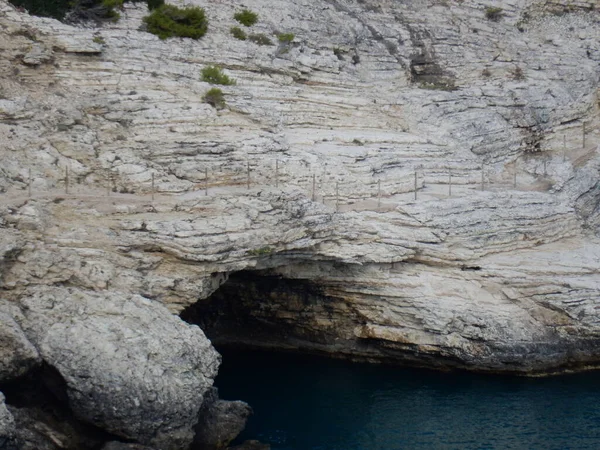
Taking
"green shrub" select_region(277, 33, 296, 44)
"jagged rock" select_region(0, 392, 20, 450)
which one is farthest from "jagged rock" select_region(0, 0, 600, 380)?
"jagged rock" select_region(0, 392, 20, 450)

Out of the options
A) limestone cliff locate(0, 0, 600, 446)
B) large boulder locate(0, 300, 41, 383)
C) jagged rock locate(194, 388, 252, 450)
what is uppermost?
limestone cliff locate(0, 0, 600, 446)

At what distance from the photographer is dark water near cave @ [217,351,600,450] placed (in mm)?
28266

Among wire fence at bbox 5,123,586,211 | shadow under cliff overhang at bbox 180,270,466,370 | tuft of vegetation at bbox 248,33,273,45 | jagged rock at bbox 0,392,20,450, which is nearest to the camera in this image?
jagged rock at bbox 0,392,20,450

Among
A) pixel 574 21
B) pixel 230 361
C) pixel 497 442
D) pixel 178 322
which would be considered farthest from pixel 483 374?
pixel 574 21

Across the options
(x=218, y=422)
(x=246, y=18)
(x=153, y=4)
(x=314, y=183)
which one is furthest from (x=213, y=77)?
(x=218, y=422)

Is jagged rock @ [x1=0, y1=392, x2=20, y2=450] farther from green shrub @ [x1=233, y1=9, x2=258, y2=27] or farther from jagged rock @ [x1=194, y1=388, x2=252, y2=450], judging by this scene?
green shrub @ [x1=233, y1=9, x2=258, y2=27]

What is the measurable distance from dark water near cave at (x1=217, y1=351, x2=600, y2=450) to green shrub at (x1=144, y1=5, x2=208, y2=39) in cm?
1352

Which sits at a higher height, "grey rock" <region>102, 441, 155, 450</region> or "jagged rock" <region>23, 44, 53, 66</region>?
"jagged rock" <region>23, 44, 53, 66</region>

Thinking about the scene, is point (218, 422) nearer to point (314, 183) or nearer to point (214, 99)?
point (314, 183)

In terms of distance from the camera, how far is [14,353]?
24203mm

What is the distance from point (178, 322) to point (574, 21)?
95.3 feet

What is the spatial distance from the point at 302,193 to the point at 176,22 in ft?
34.3

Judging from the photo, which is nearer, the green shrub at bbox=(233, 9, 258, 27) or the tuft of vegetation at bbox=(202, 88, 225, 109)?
the tuft of vegetation at bbox=(202, 88, 225, 109)

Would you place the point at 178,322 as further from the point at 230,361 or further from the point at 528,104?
the point at 528,104
